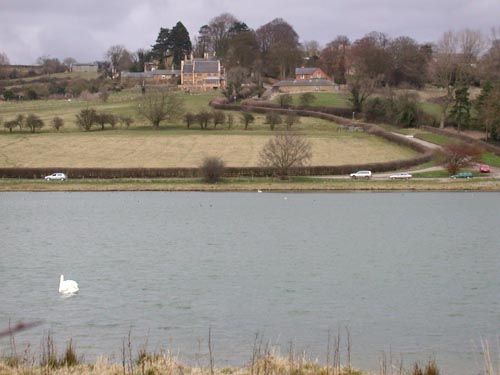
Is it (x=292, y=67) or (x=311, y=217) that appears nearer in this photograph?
(x=311, y=217)

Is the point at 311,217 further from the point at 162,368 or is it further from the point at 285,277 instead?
the point at 162,368

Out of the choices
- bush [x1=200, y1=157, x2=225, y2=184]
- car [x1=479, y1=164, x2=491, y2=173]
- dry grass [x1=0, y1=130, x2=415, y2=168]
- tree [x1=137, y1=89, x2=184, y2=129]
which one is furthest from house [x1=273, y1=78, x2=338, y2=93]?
bush [x1=200, y1=157, x2=225, y2=184]

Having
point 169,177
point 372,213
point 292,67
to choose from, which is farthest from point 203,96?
point 372,213

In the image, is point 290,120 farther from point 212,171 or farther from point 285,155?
point 212,171

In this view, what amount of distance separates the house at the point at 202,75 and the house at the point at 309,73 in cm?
1648

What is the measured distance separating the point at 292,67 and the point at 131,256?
14192 centimetres

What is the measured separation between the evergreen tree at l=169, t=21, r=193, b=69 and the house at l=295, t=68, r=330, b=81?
43.3 metres

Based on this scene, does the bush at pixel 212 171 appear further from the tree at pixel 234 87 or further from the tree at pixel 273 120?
the tree at pixel 234 87

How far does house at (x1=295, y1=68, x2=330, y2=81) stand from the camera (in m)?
160

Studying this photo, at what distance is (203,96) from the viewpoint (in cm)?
14175

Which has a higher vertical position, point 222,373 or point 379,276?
point 222,373

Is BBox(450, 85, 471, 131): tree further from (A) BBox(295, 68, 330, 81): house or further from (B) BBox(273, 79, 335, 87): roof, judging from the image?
(A) BBox(295, 68, 330, 81): house

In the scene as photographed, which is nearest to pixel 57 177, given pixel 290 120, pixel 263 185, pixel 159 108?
pixel 263 185

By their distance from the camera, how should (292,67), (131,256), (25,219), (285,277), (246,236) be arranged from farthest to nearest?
(292,67)
(25,219)
(246,236)
(131,256)
(285,277)
